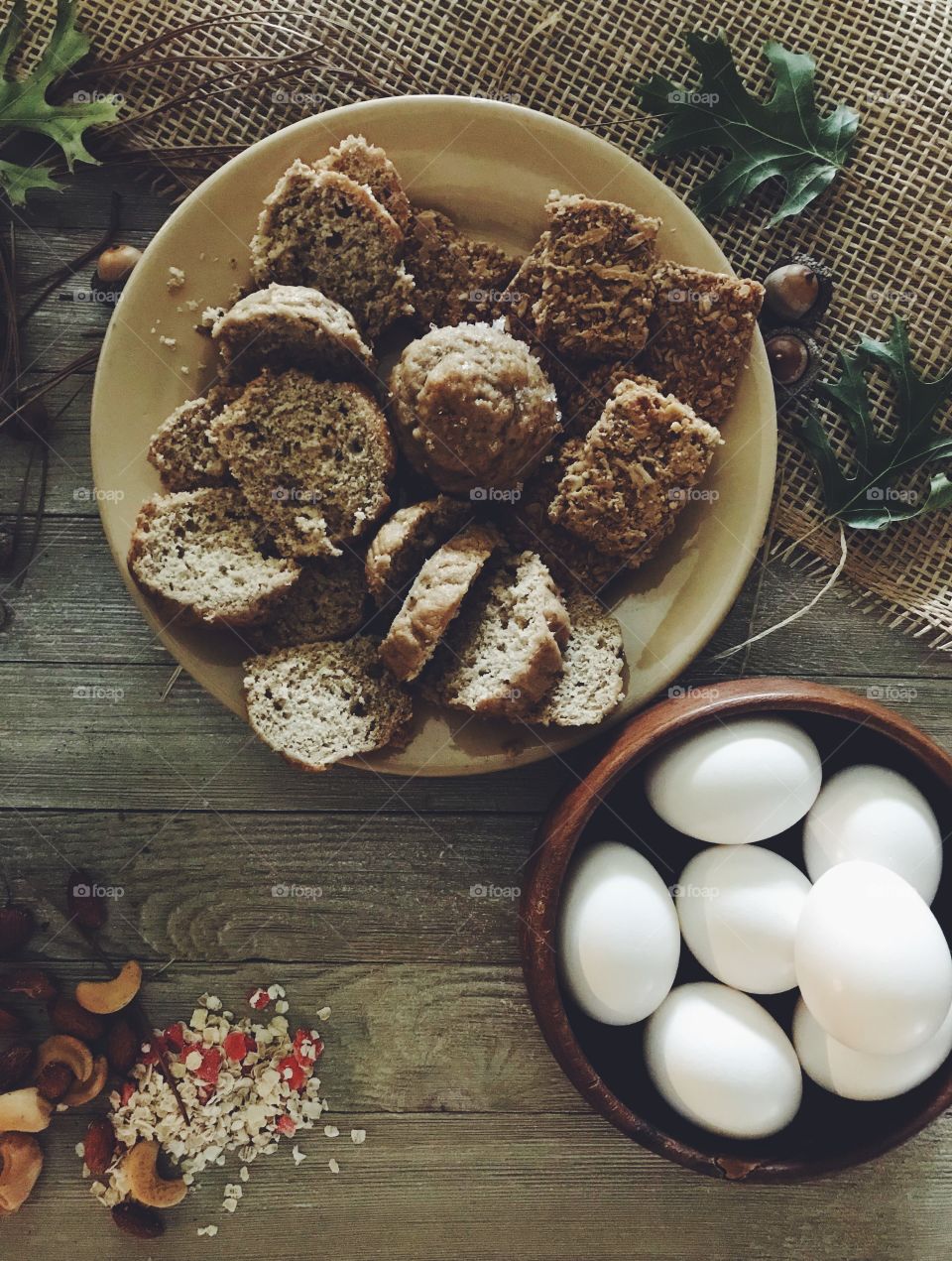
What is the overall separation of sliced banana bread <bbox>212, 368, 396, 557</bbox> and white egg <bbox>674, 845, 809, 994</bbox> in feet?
2.92

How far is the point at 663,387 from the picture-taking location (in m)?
1.77

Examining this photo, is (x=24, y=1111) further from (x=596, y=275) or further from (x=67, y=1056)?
(x=596, y=275)

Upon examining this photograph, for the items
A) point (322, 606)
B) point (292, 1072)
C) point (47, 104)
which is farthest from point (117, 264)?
point (292, 1072)

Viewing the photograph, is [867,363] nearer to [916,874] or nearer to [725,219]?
[725,219]

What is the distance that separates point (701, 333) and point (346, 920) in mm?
1369

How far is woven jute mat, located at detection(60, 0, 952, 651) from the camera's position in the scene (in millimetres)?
1868

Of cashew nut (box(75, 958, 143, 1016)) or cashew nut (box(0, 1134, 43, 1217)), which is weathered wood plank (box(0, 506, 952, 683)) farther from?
cashew nut (box(0, 1134, 43, 1217))

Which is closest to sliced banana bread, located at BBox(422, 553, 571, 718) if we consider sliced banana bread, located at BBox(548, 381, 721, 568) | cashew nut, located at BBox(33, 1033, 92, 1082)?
sliced banana bread, located at BBox(548, 381, 721, 568)

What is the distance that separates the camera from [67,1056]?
192 centimetres

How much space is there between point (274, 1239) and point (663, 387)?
1.93 m

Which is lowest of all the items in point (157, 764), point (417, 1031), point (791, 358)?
point (417, 1031)

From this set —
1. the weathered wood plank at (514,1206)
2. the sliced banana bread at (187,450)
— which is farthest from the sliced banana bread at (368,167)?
the weathered wood plank at (514,1206)

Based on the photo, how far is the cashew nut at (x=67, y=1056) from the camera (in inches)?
75.4

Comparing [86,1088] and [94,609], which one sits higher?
[94,609]
